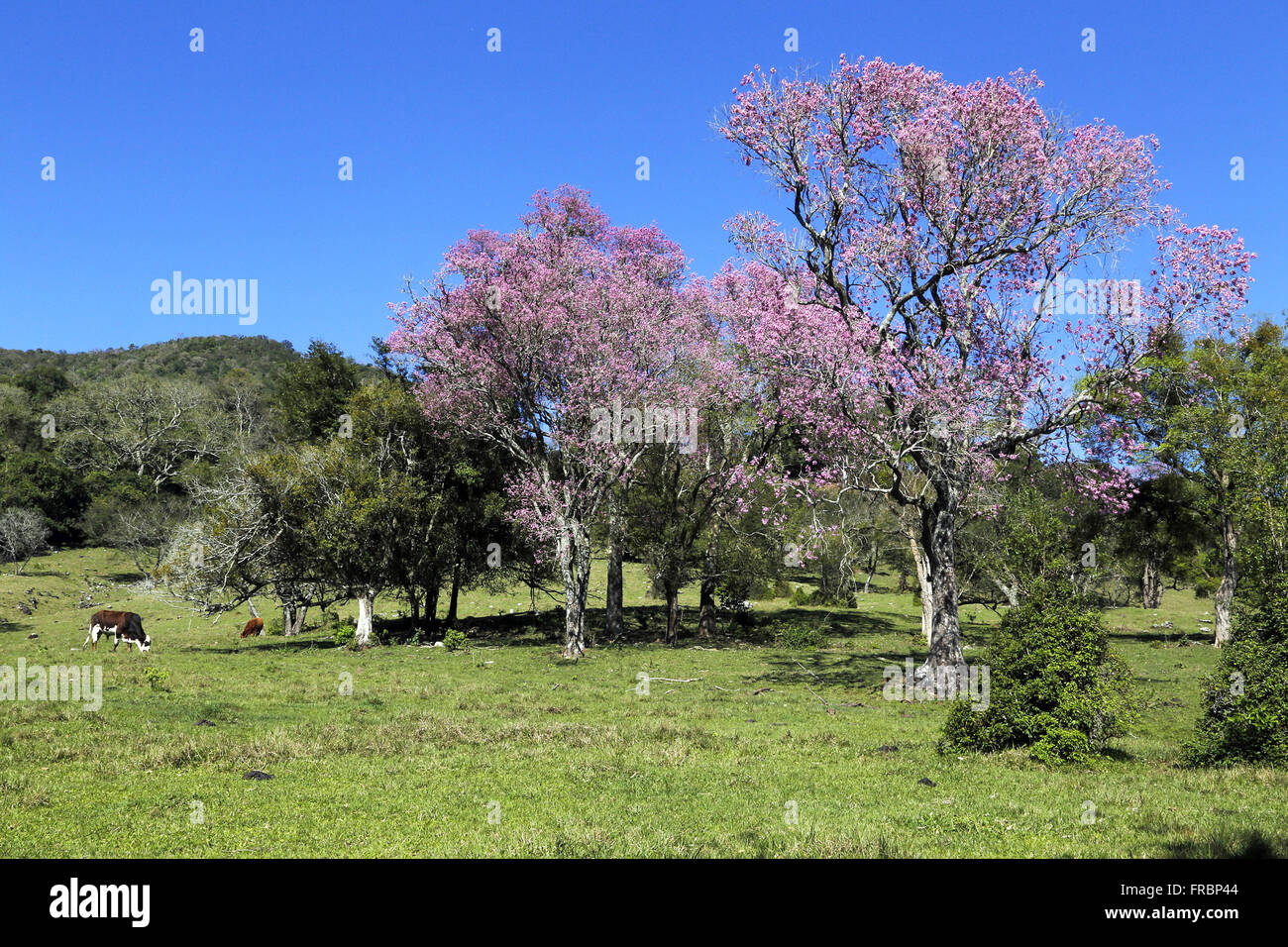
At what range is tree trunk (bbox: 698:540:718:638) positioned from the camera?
4202cm

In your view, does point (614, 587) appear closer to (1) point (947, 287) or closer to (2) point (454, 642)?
(2) point (454, 642)

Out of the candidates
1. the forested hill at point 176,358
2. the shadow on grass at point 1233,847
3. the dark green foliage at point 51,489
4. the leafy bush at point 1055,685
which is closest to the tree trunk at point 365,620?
the leafy bush at point 1055,685

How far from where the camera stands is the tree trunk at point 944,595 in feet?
78.3

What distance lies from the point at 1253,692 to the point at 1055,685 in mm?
3017

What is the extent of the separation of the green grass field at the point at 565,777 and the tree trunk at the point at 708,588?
49.1ft

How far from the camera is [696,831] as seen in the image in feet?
32.2

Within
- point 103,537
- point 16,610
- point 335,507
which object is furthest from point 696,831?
point 103,537

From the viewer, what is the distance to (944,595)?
2403cm

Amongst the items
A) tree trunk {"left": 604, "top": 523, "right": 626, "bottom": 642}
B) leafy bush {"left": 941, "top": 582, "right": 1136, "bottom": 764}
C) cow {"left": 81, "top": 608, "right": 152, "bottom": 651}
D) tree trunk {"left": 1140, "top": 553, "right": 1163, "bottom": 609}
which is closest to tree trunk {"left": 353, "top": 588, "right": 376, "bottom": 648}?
cow {"left": 81, "top": 608, "right": 152, "bottom": 651}

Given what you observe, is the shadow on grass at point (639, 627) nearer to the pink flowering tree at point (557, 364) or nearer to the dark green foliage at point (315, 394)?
the pink flowering tree at point (557, 364)

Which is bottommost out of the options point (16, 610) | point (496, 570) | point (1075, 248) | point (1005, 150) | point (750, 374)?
point (16, 610)
